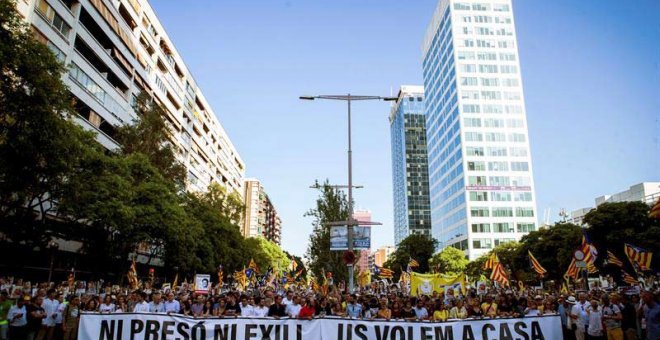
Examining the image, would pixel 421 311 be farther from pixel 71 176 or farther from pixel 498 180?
pixel 498 180

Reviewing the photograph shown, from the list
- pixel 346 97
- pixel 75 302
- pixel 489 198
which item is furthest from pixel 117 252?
pixel 489 198

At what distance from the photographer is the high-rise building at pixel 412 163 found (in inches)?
6550

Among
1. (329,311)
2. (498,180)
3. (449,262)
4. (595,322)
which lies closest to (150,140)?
(329,311)

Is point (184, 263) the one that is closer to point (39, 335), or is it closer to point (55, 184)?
point (55, 184)

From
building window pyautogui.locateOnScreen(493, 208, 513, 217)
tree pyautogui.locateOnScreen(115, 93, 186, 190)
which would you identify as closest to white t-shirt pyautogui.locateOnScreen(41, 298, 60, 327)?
tree pyautogui.locateOnScreen(115, 93, 186, 190)

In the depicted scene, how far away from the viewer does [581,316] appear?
13.7m

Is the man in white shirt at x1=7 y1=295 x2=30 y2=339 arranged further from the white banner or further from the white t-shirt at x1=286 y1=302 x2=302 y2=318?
the white t-shirt at x1=286 y1=302 x2=302 y2=318

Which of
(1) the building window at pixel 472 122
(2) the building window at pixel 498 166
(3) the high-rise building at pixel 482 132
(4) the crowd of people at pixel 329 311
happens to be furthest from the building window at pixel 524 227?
(4) the crowd of people at pixel 329 311

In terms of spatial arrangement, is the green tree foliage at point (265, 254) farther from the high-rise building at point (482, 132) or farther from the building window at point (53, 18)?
the building window at point (53, 18)

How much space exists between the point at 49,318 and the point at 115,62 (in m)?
39.2

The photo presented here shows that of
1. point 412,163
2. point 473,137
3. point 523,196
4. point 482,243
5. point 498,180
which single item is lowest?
point 482,243

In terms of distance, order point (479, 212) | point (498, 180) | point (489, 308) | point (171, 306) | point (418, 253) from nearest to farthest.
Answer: point (171, 306), point (489, 308), point (418, 253), point (479, 212), point (498, 180)

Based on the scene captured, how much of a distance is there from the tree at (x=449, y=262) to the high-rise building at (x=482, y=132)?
10796 millimetres

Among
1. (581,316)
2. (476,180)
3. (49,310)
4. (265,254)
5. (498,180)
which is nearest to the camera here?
(49,310)
